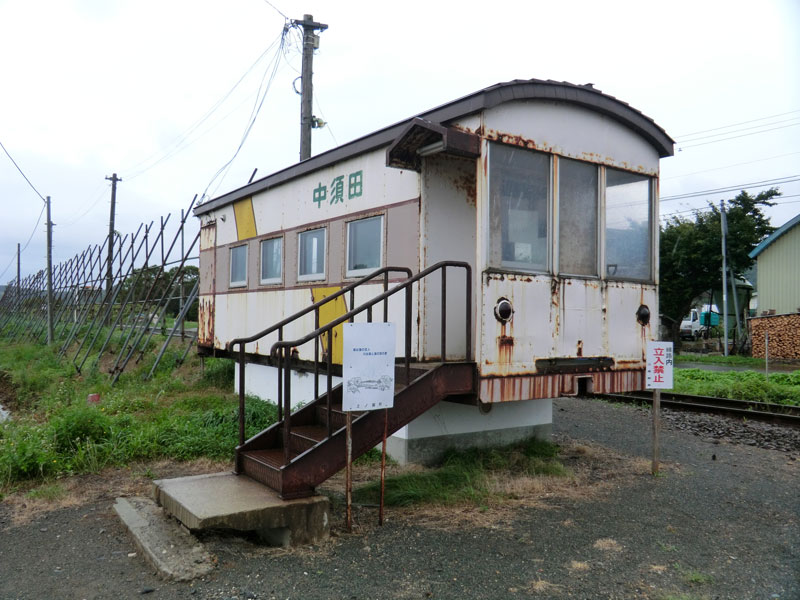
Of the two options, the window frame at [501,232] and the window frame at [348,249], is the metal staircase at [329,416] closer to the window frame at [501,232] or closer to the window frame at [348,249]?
the window frame at [501,232]

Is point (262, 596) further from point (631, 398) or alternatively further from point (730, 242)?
point (730, 242)

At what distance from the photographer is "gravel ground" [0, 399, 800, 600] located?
3.90 meters

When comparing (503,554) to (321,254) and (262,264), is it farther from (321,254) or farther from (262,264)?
(262,264)

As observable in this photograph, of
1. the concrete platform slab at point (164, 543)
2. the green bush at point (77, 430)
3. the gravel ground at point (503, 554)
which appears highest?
the green bush at point (77, 430)

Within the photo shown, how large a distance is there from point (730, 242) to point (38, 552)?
27830 millimetres

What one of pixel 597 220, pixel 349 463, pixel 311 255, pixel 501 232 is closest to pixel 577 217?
pixel 597 220

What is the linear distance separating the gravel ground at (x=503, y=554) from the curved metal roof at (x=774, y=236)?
812 inches

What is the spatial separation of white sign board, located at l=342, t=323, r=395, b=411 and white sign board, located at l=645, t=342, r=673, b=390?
2729 mm

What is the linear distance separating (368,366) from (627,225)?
3.27 metres

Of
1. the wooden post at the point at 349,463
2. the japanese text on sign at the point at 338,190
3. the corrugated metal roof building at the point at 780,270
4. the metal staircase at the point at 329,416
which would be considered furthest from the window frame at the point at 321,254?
the corrugated metal roof building at the point at 780,270

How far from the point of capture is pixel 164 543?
443 centimetres

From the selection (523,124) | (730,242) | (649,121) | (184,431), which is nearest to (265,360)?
(184,431)

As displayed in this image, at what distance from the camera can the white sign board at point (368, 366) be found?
4730 mm

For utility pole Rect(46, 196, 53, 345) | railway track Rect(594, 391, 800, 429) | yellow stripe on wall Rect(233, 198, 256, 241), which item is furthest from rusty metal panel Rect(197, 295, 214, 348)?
utility pole Rect(46, 196, 53, 345)
